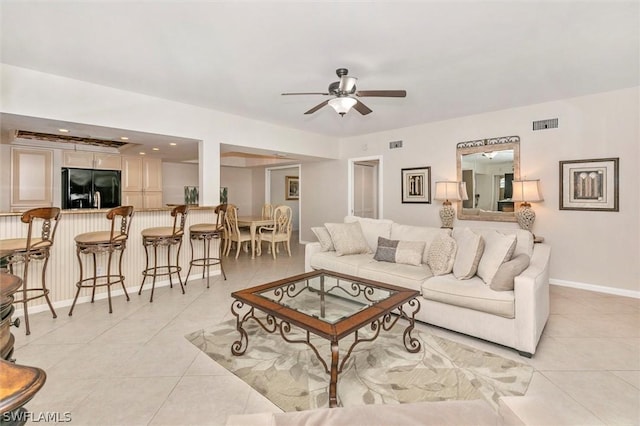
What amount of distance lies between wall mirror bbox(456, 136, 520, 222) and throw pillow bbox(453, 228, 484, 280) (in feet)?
7.05

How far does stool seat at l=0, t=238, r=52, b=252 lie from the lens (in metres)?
2.60

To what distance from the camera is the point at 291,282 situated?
8.68 feet

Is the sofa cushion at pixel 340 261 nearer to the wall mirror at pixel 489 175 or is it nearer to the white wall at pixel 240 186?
the wall mirror at pixel 489 175

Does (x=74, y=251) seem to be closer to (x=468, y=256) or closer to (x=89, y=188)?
(x=89, y=188)

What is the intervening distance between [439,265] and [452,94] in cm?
233

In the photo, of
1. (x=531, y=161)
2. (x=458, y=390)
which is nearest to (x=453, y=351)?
(x=458, y=390)

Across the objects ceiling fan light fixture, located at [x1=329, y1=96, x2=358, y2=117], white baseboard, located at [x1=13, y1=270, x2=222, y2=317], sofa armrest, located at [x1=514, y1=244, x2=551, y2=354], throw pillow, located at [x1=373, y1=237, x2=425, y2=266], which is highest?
ceiling fan light fixture, located at [x1=329, y1=96, x2=358, y2=117]

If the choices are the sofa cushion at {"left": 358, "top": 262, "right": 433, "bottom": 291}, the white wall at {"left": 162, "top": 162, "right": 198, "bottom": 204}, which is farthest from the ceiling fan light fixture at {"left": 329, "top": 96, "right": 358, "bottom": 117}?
the white wall at {"left": 162, "top": 162, "right": 198, "bottom": 204}

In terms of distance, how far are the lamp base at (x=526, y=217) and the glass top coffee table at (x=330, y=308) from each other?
2.50m

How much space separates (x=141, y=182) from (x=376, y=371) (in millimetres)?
6197

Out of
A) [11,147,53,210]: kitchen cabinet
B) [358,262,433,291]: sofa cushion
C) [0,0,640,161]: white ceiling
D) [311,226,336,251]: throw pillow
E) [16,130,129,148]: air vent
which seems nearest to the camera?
[0,0,640,161]: white ceiling

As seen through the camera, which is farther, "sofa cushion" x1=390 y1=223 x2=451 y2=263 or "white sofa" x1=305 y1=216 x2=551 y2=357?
"sofa cushion" x1=390 y1=223 x2=451 y2=263

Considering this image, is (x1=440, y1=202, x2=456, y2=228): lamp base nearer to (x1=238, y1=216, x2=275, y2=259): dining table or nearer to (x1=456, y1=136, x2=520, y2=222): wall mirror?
(x1=456, y1=136, x2=520, y2=222): wall mirror

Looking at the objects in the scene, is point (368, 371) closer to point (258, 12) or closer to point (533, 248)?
point (533, 248)
